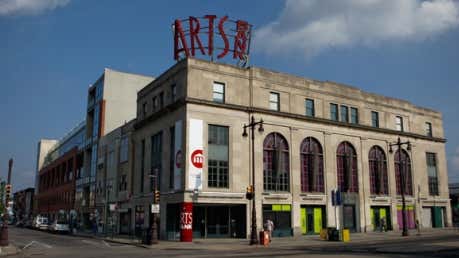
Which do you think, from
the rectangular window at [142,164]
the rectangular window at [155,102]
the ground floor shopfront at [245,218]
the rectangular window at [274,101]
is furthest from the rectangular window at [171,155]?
the rectangular window at [274,101]

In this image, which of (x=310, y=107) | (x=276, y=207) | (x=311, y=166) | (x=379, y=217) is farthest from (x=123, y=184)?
(x=379, y=217)

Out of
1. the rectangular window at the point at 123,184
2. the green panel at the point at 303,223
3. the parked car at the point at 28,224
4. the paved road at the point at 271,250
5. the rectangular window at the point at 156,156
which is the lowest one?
the parked car at the point at 28,224

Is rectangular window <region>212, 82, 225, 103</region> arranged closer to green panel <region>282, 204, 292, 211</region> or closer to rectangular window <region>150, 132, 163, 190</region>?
rectangular window <region>150, 132, 163, 190</region>

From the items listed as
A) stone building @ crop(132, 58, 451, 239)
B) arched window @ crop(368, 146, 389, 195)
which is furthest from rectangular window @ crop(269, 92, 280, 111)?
arched window @ crop(368, 146, 389, 195)

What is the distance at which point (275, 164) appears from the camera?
46281 millimetres

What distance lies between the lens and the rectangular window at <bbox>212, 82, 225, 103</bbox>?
44.2 meters

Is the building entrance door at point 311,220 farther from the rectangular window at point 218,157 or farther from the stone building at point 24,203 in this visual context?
the stone building at point 24,203

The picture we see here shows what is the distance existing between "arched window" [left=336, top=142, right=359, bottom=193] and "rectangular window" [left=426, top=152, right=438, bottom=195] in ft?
48.8

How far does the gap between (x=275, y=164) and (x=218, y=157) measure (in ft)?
21.9

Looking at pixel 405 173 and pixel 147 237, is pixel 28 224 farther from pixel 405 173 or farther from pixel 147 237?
pixel 405 173

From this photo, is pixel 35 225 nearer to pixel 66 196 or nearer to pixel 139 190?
pixel 66 196

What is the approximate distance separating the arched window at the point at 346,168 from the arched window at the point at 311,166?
2.80 meters

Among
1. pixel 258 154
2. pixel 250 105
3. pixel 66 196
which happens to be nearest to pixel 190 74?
pixel 250 105

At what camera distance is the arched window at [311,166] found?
48375 mm
